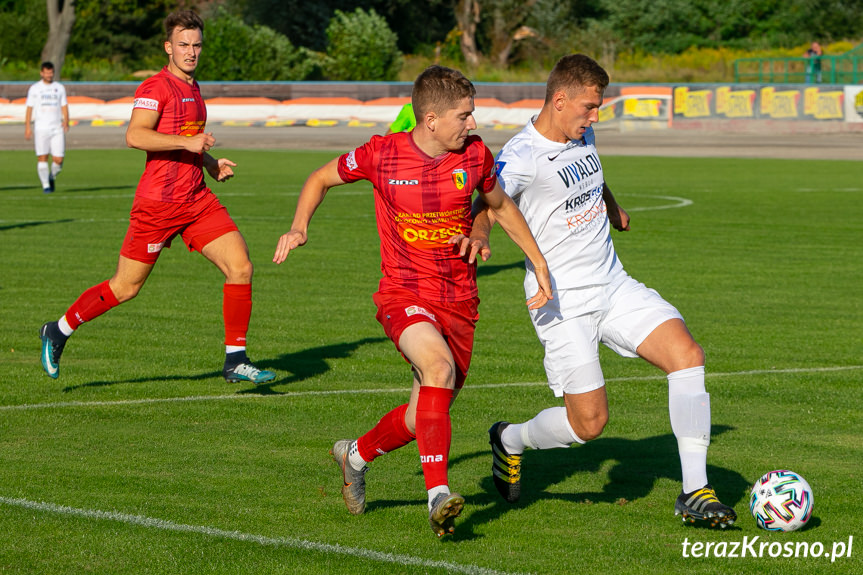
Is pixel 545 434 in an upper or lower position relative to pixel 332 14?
lower

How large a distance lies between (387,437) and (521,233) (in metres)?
1.16

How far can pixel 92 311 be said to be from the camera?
913cm

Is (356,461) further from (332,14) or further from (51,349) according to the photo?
(332,14)

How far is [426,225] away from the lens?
238 inches

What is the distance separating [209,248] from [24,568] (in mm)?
4173

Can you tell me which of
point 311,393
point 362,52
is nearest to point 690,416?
point 311,393

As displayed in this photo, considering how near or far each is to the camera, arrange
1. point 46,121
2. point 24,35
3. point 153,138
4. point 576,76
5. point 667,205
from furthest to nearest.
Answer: point 24,35 → point 46,121 → point 667,205 → point 153,138 → point 576,76

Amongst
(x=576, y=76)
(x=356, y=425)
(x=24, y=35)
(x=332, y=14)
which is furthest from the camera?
(x=332, y=14)

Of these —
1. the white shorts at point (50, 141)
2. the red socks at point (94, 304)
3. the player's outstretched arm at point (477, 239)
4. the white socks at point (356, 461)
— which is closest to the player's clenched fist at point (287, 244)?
the player's outstretched arm at point (477, 239)

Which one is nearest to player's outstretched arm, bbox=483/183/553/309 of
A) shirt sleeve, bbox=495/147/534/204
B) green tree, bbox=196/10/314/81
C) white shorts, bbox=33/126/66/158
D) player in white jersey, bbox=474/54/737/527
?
player in white jersey, bbox=474/54/737/527

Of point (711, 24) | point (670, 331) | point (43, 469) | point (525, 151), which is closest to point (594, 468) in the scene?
point (670, 331)

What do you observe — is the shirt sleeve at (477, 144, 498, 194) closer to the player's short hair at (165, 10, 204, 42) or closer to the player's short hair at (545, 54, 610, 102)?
the player's short hair at (545, 54, 610, 102)

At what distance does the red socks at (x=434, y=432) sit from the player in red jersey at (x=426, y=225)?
0.18 m

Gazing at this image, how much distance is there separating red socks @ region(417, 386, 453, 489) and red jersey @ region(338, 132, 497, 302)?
1.88 ft
